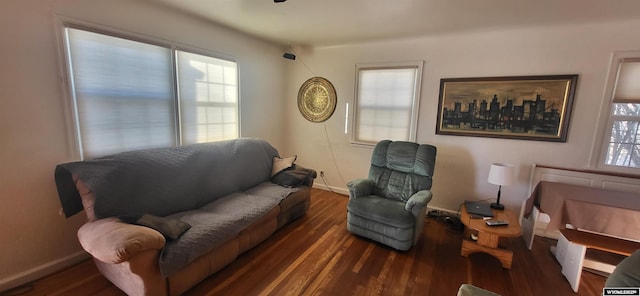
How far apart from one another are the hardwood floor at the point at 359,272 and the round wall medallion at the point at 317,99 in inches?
80.2

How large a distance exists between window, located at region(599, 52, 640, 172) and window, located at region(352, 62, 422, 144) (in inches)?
73.6

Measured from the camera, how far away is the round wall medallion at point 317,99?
4059mm

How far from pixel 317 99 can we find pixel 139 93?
243 centimetres

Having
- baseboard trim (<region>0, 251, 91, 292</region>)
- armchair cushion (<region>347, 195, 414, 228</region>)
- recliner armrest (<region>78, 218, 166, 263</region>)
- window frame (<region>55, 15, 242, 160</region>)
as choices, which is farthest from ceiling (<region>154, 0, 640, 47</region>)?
baseboard trim (<region>0, 251, 91, 292</region>)

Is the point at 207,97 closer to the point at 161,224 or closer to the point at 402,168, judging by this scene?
the point at 161,224

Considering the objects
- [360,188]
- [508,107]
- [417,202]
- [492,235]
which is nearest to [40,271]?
[360,188]

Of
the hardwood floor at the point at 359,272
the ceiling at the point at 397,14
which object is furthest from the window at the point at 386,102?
the hardwood floor at the point at 359,272

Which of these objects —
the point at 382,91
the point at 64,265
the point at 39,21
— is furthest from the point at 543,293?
the point at 39,21

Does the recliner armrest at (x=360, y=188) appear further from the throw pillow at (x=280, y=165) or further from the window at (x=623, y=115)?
the window at (x=623, y=115)

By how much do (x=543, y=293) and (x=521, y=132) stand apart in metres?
1.75

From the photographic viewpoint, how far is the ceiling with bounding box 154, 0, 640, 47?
2.25 metres

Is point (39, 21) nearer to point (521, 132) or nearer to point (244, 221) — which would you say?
point (244, 221)

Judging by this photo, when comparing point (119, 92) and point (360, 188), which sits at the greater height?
point (119, 92)

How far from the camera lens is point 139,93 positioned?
8.11ft
